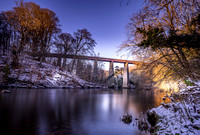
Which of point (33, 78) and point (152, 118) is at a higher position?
point (33, 78)

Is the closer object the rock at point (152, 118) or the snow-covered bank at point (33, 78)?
the rock at point (152, 118)

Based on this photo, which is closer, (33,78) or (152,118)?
(152,118)

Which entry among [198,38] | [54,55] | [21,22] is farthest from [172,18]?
[54,55]

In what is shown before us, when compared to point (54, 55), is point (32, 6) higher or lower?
higher

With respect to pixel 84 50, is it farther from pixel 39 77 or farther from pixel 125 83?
pixel 125 83

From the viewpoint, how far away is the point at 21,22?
17.6 metres

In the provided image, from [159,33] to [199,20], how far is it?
1360mm

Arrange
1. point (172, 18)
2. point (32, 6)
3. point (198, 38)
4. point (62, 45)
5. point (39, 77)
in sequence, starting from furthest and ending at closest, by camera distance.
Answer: point (62, 45)
point (32, 6)
point (39, 77)
point (172, 18)
point (198, 38)

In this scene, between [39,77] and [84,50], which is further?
[84,50]

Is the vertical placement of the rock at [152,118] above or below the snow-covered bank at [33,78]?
below

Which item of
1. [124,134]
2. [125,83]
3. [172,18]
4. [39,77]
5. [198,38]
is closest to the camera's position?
[124,134]

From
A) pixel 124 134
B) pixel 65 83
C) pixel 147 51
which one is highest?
pixel 147 51

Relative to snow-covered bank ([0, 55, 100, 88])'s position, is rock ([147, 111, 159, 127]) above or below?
below

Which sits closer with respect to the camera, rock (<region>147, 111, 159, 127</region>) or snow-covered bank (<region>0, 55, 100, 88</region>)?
rock (<region>147, 111, 159, 127</region>)
